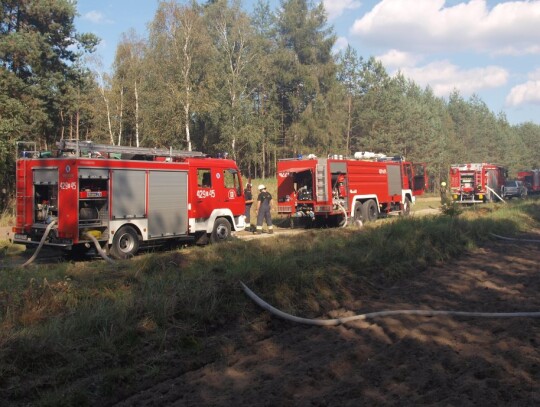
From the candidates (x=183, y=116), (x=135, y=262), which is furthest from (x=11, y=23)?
(x=135, y=262)

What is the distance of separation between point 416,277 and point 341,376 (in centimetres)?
538

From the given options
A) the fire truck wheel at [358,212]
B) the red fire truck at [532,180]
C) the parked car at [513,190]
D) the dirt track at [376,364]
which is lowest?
the dirt track at [376,364]

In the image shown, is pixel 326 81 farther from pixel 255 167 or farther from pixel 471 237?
pixel 471 237

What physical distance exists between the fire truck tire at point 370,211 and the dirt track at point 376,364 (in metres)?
12.6

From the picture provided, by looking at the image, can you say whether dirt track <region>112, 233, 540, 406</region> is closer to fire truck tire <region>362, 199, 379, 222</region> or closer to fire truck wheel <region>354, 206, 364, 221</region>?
fire truck wheel <region>354, 206, 364, 221</region>

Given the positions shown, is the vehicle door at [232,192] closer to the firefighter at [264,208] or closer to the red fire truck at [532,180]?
the firefighter at [264,208]

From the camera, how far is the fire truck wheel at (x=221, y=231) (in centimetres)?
1483

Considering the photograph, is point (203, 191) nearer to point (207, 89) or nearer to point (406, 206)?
point (406, 206)

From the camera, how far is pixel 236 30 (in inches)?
1452

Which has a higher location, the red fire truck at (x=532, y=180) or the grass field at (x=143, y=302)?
the red fire truck at (x=532, y=180)

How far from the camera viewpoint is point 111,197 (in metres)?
12.0

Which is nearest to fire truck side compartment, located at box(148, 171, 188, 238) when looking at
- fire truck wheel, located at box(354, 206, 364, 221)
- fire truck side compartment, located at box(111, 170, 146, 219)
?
fire truck side compartment, located at box(111, 170, 146, 219)

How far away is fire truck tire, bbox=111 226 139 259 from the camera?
1197 cm

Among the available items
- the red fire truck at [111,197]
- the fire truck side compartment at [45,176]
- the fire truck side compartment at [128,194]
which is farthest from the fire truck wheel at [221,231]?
the fire truck side compartment at [45,176]
